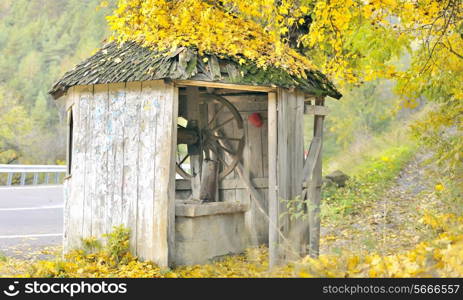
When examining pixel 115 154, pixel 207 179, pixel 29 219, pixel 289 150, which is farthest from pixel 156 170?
pixel 29 219

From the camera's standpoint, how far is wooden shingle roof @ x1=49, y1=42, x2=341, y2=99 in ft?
26.0

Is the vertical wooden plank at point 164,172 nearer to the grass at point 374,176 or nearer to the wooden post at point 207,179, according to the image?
the wooden post at point 207,179

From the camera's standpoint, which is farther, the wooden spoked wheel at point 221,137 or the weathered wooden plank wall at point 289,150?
the wooden spoked wheel at point 221,137

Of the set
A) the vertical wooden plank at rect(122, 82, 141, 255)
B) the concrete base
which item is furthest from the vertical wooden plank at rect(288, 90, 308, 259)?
the vertical wooden plank at rect(122, 82, 141, 255)

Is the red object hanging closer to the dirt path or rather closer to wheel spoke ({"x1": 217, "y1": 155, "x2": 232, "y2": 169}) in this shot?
wheel spoke ({"x1": 217, "y1": 155, "x2": 232, "y2": 169})

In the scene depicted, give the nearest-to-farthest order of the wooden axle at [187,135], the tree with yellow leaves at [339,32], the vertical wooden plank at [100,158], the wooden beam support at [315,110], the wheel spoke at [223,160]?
1. the tree with yellow leaves at [339,32]
2. the vertical wooden plank at [100,158]
3. the wooden beam support at [315,110]
4. the wooden axle at [187,135]
5. the wheel spoke at [223,160]

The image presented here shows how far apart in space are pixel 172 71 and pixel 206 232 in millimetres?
2498

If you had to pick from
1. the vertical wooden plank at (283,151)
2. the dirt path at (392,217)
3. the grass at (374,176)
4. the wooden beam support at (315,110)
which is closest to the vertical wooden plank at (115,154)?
the vertical wooden plank at (283,151)

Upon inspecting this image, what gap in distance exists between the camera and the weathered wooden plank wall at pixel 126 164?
805cm

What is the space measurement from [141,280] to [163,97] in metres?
3.57

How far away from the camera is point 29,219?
1277 centimetres

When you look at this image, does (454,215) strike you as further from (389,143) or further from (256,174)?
(389,143)

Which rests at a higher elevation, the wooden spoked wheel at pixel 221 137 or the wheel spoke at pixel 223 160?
the wooden spoked wheel at pixel 221 137

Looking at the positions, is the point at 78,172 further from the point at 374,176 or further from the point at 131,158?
the point at 374,176
